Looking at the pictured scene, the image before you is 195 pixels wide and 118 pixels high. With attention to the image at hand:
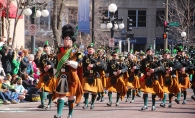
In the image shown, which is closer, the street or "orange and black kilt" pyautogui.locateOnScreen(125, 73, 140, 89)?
the street

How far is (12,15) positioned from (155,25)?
127 feet

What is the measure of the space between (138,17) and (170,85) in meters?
46.6

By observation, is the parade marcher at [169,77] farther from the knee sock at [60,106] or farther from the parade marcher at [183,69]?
the knee sock at [60,106]

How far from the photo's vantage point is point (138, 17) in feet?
208

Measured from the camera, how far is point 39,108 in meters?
16.0

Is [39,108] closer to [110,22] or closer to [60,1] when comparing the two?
[110,22]

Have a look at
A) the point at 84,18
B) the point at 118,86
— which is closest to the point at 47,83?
the point at 118,86

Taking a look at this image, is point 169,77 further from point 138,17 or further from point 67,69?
point 138,17

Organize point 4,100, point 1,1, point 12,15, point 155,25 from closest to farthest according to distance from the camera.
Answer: point 4,100
point 1,1
point 12,15
point 155,25

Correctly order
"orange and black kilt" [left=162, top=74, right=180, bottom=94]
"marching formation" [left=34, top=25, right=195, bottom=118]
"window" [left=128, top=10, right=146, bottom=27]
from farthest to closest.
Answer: "window" [left=128, top=10, right=146, bottom=27] < "orange and black kilt" [left=162, top=74, right=180, bottom=94] < "marching formation" [left=34, top=25, right=195, bottom=118]

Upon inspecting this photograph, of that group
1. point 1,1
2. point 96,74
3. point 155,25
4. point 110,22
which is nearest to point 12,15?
point 1,1

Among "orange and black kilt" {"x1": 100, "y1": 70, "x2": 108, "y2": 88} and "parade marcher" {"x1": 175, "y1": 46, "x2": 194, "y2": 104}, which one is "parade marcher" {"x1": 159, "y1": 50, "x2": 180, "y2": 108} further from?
"orange and black kilt" {"x1": 100, "y1": 70, "x2": 108, "y2": 88}

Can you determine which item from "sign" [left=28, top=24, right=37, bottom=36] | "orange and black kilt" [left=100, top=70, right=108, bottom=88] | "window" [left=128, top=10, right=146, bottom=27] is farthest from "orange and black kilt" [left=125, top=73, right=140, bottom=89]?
"window" [left=128, top=10, right=146, bottom=27]

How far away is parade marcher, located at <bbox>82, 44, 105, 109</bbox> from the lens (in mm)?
15891
